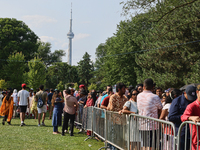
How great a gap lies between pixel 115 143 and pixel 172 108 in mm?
2376

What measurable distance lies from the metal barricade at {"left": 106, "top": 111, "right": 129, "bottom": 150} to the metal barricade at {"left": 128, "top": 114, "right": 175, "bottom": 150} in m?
0.37

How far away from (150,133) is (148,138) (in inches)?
4.8

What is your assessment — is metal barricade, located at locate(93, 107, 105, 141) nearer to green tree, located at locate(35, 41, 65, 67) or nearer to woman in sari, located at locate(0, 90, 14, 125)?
woman in sari, located at locate(0, 90, 14, 125)

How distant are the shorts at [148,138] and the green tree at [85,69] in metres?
92.3

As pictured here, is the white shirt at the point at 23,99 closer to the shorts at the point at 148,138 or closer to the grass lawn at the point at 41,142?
the grass lawn at the point at 41,142

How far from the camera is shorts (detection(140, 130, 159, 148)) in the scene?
5136 millimetres

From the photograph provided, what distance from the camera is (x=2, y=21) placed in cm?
5266

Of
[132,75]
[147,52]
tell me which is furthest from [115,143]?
[132,75]

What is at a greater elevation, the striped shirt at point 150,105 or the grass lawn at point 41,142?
the striped shirt at point 150,105

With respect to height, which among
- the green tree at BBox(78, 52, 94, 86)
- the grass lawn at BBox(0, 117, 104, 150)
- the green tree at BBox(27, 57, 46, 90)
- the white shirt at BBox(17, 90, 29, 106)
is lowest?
the grass lawn at BBox(0, 117, 104, 150)

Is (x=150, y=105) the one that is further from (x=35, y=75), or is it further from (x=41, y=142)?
(x=35, y=75)

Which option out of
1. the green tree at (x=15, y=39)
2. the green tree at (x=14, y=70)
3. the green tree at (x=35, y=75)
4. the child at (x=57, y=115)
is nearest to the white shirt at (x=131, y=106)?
the child at (x=57, y=115)

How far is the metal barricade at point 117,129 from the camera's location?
657cm

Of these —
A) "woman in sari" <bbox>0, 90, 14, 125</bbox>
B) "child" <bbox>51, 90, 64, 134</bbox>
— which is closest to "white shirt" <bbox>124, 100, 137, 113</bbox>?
"child" <bbox>51, 90, 64, 134</bbox>
